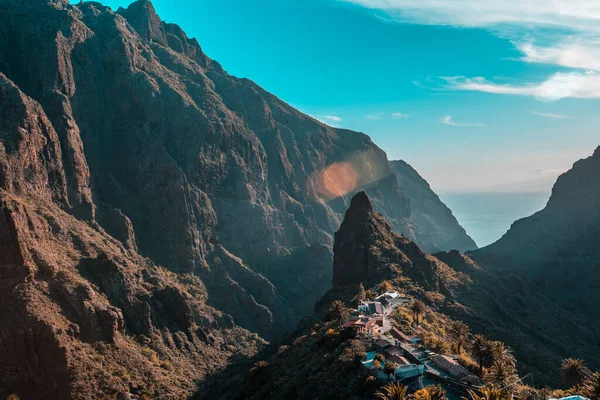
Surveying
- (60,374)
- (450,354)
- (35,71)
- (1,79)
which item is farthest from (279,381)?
(35,71)

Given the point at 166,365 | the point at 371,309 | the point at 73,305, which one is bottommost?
the point at 166,365

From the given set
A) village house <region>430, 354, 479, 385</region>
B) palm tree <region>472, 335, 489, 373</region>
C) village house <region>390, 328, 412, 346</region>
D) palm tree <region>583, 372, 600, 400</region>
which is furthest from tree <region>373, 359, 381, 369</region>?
palm tree <region>583, 372, 600, 400</region>

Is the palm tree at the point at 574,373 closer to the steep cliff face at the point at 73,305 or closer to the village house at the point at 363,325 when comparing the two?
the village house at the point at 363,325

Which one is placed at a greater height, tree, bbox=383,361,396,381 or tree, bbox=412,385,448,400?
tree, bbox=383,361,396,381

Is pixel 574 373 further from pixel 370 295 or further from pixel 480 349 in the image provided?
pixel 370 295

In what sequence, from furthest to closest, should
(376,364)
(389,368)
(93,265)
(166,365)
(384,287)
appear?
(93,265)
(166,365)
(384,287)
(376,364)
(389,368)

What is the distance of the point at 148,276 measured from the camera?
147375 mm

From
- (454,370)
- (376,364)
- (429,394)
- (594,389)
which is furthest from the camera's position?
(454,370)

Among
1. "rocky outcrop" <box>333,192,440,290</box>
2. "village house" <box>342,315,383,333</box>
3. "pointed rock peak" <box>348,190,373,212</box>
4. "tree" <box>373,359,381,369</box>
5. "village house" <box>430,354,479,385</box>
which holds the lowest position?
"village house" <box>430,354,479,385</box>

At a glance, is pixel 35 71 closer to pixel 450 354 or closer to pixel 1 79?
pixel 1 79

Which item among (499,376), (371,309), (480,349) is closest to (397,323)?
(371,309)

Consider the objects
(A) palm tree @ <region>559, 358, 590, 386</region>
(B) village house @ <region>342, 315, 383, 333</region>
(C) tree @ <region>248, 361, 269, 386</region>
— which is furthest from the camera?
(C) tree @ <region>248, 361, 269, 386</region>

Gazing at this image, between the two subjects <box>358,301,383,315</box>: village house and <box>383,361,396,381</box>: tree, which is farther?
<box>358,301,383,315</box>: village house

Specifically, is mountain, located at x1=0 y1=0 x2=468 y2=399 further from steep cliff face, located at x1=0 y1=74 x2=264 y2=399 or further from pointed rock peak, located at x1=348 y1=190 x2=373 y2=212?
pointed rock peak, located at x1=348 y1=190 x2=373 y2=212
